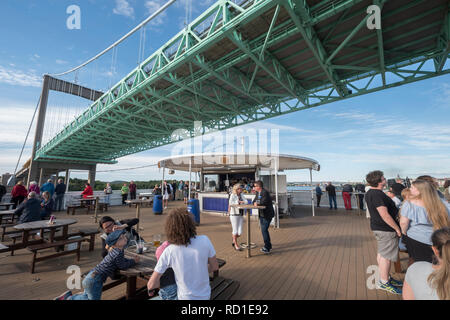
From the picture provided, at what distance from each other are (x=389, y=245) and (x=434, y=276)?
5.97 ft

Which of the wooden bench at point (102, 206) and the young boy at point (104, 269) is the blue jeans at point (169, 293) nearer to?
the young boy at point (104, 269)

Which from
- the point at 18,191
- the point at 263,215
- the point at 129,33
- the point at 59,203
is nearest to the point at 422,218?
the point at 263,215

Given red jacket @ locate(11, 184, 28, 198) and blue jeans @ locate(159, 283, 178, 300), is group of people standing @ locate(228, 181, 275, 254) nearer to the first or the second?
blue jeans @ locate(159, 283, 178, 300)

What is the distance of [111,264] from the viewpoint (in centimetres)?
203

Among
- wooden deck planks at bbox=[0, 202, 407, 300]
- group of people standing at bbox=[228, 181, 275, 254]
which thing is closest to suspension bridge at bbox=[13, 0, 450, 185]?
group of people standing at bbox=[228, 181, 275, 254]

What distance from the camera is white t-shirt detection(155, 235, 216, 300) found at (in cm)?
156

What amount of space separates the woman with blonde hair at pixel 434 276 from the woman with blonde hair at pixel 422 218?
1269mm

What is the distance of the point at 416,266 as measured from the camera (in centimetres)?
133

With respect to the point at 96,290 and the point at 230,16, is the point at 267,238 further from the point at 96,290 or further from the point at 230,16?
the point at 230,16

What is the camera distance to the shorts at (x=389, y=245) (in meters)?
2.61

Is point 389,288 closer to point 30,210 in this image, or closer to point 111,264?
point 111,264

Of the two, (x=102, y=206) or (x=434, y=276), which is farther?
(x=102, y=206)
